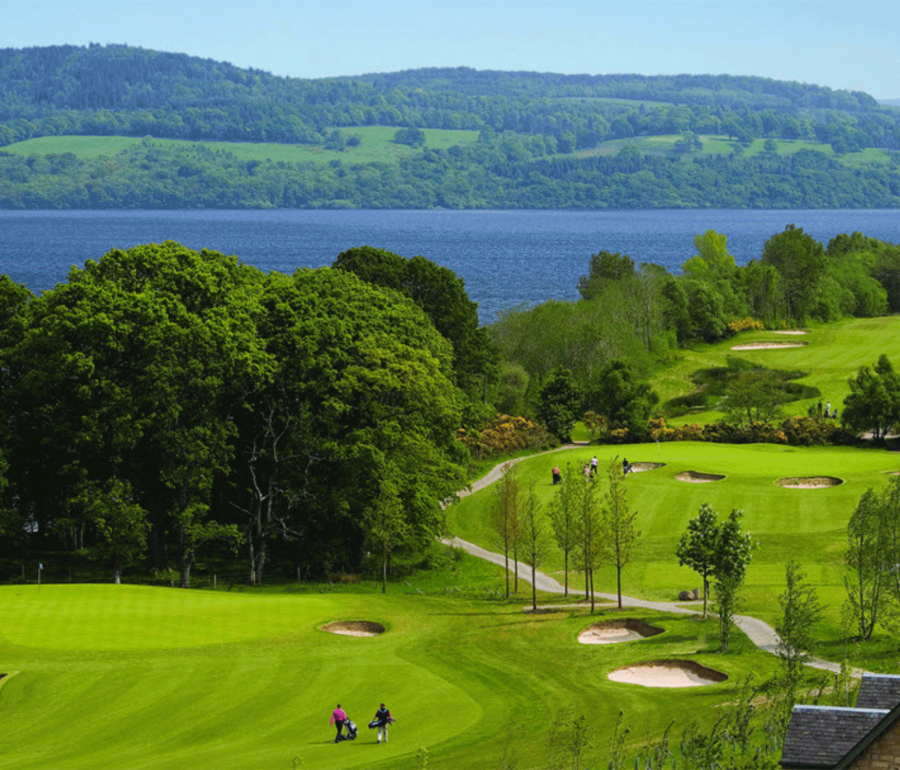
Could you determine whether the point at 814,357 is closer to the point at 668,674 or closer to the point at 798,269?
the point at 798,269

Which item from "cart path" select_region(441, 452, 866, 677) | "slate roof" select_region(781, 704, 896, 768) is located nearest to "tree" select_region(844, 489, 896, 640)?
"cart path" select_region(441, 452, 866, 677)

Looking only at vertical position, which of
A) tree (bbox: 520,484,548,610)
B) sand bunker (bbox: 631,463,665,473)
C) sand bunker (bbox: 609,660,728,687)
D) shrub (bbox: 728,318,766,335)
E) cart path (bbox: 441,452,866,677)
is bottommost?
sand bunker (bbox: 609,660,728,687)

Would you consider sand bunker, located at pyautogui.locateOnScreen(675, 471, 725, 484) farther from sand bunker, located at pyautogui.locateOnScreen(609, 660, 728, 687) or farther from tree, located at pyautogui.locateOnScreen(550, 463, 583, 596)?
sand bunker, located at pyautogui.locateOnScreen(609, 660, 728, 687)

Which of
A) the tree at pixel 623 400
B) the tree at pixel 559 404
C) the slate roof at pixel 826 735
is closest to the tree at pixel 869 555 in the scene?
the slate roof at pixel 826 735

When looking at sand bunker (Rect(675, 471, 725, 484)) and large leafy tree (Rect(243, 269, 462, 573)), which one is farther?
sand bunker (Rect(675, 471, 725, 484))

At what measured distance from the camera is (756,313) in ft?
470

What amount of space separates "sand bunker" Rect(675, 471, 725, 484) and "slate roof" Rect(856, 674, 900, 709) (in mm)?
49076

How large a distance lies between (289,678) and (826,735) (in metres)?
22.6

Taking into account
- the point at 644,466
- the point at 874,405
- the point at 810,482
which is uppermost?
the point at 874,405

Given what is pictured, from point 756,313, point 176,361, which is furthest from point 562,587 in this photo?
point 756,313

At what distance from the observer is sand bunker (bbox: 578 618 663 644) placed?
151 feet

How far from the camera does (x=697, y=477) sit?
240 ft

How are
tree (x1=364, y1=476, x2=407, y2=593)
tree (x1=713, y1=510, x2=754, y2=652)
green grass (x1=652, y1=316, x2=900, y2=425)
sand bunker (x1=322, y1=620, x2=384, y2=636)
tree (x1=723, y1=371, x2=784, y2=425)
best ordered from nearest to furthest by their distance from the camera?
tree (x1=713, y1=510, x2=754, y2=652)
sand bunker (x1=322, y1=620, x2=384, y2=636)
tree (x1=364, y1=476, x2=407, y2=593)
tree (x1=723, y1=371, x2=784, y2=425)
green grass (x1=652, y1=316, x2=900, y2=425)

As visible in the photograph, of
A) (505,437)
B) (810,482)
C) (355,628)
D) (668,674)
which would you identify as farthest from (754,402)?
(668,674)
